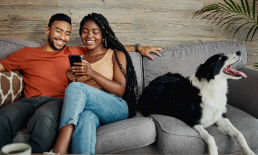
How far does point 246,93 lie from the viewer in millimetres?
1548

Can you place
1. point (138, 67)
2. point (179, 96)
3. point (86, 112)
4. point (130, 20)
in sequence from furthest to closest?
1. point (130, 20)
2. point (138, 67)
3. point (179, 96)
4. point (86, 112)

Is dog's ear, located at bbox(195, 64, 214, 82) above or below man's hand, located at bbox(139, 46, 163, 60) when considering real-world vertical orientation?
below

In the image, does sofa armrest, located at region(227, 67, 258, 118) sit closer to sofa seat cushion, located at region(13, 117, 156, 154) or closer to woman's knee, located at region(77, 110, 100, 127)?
sofa seat cushion, located at region(13, 117, 156, 154)

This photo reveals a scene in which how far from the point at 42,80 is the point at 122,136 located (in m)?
0.84

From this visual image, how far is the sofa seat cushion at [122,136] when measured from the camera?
1.17 m

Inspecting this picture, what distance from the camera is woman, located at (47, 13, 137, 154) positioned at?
1.10m

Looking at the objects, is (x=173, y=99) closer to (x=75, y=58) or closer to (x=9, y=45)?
(x=75, y=58)

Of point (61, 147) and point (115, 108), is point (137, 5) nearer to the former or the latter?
point (115, 108)

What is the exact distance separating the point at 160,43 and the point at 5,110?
1.76 meters

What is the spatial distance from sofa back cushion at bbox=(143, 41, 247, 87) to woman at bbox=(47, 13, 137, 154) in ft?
0.88

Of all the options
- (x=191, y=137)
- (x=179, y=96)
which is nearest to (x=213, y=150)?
(x=191, y=137)

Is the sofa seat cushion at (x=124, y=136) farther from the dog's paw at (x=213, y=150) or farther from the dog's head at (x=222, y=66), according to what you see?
the dog's head at (x=222, y=66)

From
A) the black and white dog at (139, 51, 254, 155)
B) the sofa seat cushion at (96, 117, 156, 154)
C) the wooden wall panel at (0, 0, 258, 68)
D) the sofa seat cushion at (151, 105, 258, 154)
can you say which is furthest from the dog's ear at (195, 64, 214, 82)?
the wooden wall panel at (0, 0, 258, 68)

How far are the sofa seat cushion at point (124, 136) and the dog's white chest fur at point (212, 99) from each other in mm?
387
